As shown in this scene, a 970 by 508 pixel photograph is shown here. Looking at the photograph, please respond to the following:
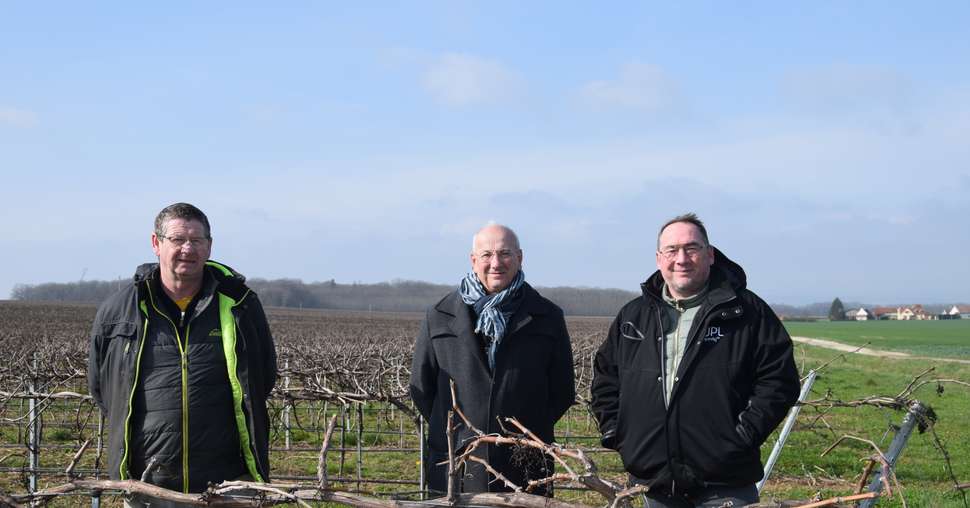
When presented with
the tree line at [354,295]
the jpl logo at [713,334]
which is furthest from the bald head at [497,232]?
the tree line at [354,295]

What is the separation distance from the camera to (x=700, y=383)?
2.97m

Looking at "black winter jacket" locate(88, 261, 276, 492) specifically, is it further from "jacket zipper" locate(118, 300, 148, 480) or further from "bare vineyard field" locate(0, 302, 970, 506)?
"bare vineyard field" locate(0, 302, 970, 506)

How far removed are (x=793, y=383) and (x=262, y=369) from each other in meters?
2.02

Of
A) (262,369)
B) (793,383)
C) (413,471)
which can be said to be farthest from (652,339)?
(413,471)

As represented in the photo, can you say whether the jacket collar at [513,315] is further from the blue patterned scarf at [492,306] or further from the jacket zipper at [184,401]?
the jacket zipper at [184,401]

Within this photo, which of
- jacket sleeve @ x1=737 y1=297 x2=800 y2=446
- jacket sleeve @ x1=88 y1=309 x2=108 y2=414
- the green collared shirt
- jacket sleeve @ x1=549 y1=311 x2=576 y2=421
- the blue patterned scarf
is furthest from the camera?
jacket sleeve @ x1=549 y1=311 x2=576 y2=421

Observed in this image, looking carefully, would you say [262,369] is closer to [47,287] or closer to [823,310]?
[47,287]

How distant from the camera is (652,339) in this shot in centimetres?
310

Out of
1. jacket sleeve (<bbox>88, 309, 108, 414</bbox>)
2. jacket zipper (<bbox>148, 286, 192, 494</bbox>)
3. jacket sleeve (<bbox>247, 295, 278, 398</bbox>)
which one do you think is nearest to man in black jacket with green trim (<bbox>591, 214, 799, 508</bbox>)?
jacket sleeve (<bbox>247, 295, 278, 398</bbox>)

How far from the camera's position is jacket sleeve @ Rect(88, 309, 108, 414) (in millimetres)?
3285

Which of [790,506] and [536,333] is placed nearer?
[790,506]

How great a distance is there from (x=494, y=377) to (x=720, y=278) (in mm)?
976

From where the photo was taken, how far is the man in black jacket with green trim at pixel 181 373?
3131 mm

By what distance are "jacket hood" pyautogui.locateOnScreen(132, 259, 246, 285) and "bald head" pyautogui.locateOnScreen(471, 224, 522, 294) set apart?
956 millimetres
